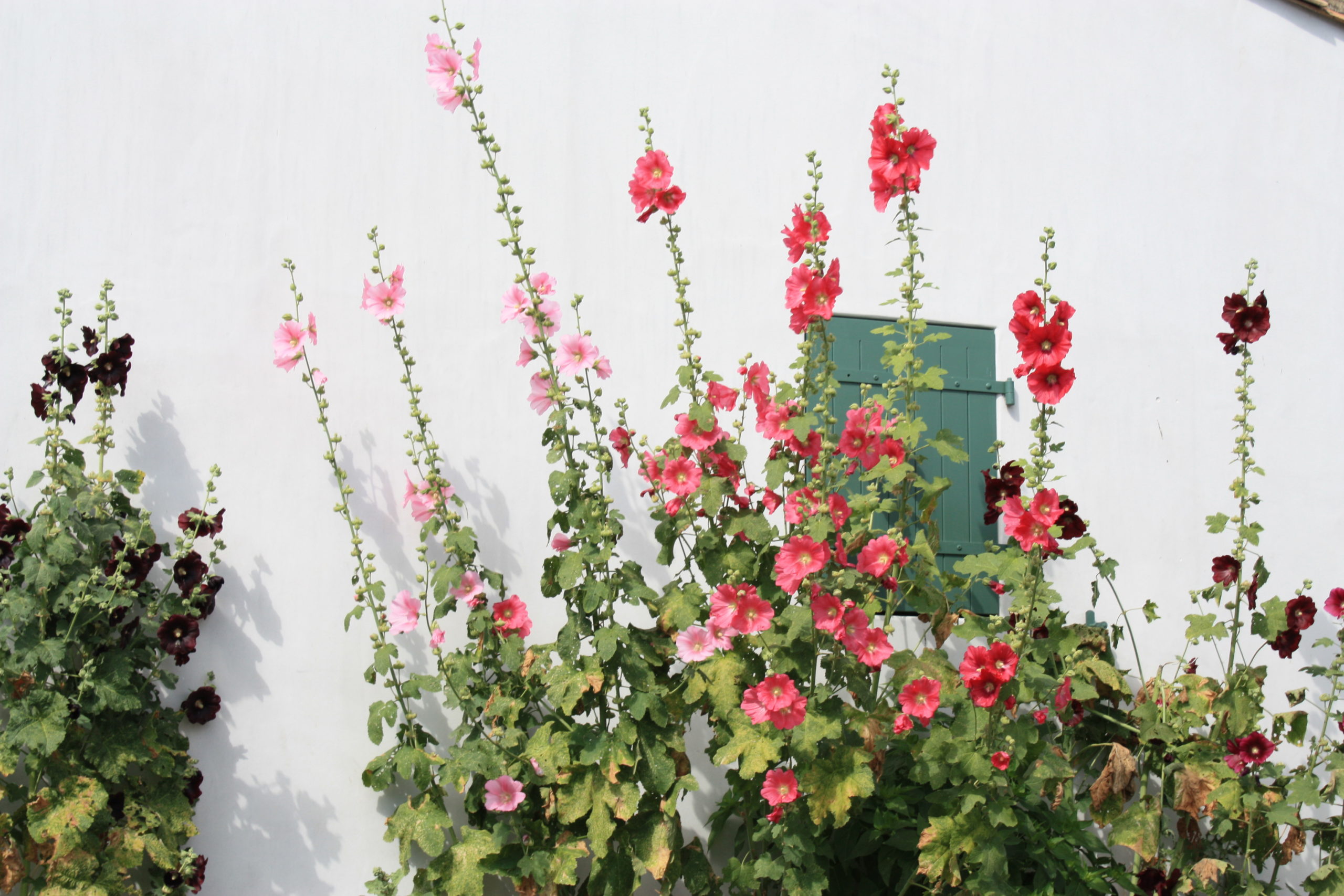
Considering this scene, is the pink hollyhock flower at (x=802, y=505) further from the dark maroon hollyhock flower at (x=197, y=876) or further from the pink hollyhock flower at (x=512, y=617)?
the dark maroon hollyhock flower at (x=197, y=876)

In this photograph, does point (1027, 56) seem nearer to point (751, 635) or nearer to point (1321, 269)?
point (1321, 269)

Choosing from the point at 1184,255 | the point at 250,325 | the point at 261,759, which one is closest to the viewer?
the point at 261,759

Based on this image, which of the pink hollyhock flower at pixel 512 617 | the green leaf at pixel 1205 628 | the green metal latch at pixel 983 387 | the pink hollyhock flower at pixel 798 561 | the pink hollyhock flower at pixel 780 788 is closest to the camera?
the pink hollyhock flower at pixel 798 561

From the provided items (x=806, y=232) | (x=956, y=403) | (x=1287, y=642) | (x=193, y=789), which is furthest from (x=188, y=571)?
(x=1287, y=642)

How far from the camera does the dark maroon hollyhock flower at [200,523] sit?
3139mm

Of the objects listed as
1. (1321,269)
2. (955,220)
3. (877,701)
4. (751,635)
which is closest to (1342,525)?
(1321,269)

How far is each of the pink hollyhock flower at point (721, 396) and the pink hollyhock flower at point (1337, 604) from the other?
2152 mm

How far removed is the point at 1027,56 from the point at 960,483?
5.46ft

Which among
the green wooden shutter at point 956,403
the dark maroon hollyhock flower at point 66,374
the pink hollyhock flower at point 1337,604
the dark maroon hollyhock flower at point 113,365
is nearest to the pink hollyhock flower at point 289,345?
the dark maroon hollyhock flower at point 113,365

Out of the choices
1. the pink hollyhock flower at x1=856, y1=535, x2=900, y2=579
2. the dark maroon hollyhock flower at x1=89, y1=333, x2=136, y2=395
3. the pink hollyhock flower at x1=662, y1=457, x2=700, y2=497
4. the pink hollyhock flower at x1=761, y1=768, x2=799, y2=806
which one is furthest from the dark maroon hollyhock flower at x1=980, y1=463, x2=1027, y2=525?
the dark maroon hollyhock flower at x1=89, y1=333, x2=136, y2=395

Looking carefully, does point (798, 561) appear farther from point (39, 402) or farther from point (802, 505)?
point (39, 402)

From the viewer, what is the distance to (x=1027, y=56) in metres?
4.34

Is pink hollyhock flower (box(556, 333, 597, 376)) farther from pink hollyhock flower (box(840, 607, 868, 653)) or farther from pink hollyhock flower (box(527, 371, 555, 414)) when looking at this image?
pink hollyhock flower (box(840, 607, 868, 653))

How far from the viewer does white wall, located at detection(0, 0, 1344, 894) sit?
10.9ft
